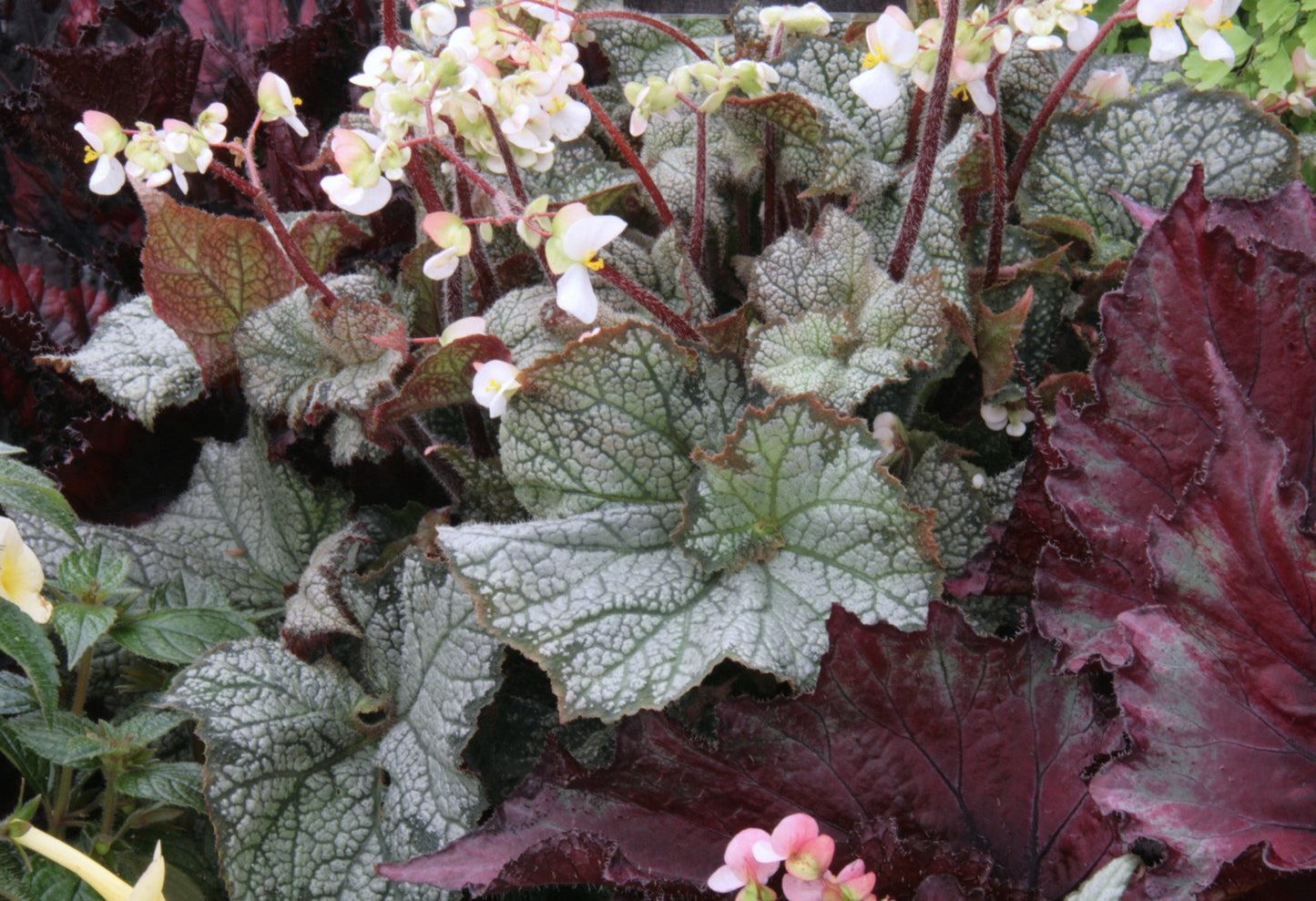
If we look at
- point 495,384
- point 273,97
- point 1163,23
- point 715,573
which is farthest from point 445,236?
point 1163,23

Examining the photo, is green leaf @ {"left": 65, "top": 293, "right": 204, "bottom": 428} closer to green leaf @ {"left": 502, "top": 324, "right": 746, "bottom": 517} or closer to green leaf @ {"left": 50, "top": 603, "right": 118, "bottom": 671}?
green leaf @ {"left": 50, "top": 603, "right": 118, "bottom": 671}

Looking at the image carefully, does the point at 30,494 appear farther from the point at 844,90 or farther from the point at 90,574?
the point at 844,90

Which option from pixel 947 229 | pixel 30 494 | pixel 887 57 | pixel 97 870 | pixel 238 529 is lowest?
pixel 238 529

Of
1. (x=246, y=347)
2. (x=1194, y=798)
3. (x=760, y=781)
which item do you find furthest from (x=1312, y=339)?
(x=246, y=347)

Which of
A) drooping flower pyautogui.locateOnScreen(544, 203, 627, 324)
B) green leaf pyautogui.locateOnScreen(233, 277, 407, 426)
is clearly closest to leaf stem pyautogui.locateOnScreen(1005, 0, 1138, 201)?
drooping flower pyautogui.locateOnScreen(544, 203, 627, 324)

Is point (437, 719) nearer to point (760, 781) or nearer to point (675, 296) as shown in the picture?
point (760, 781)
